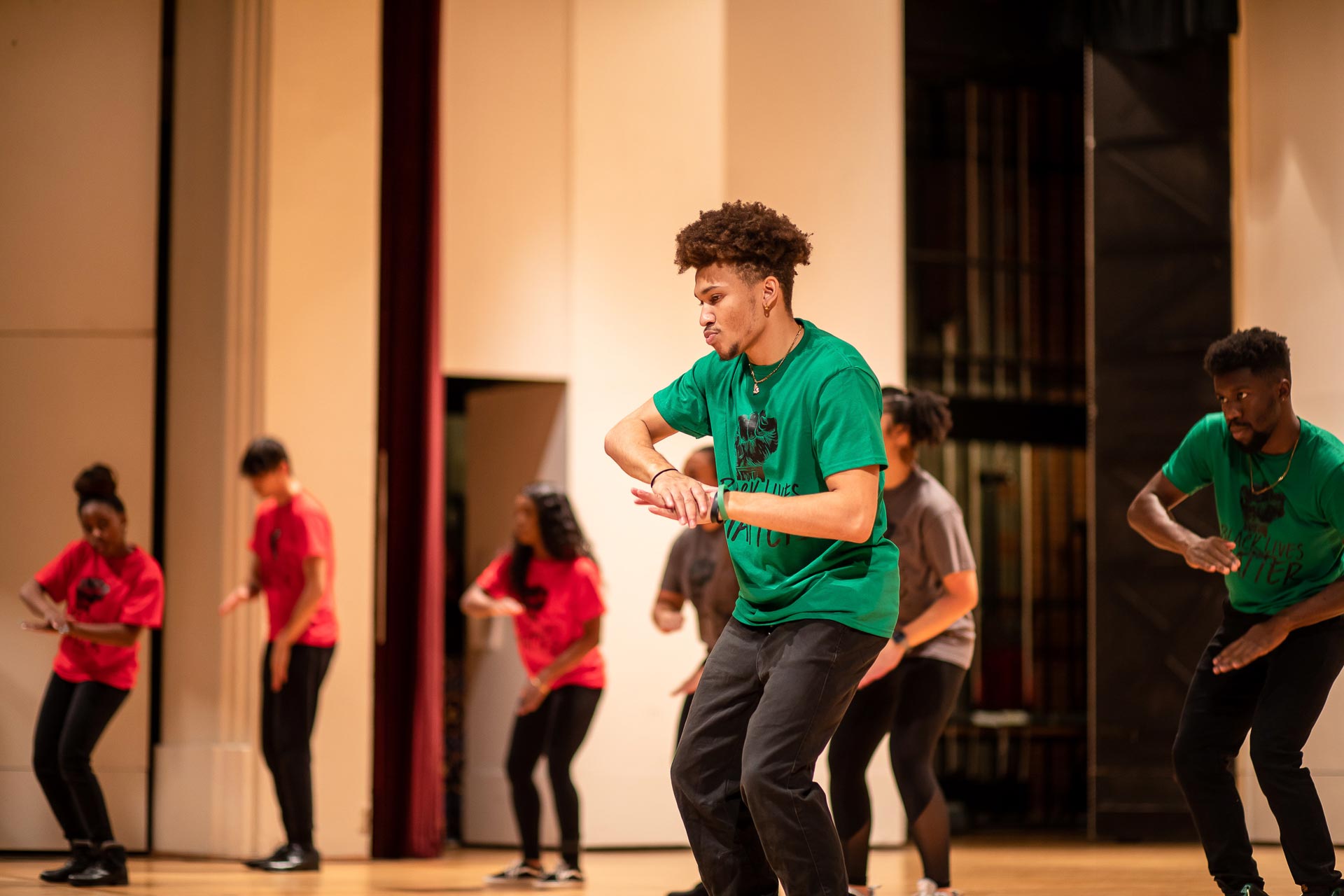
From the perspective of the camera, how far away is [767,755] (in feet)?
9.36

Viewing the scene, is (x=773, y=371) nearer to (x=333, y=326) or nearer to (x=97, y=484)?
(x=97, y=484)

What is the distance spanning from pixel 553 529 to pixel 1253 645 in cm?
269

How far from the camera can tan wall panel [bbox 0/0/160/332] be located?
691 centimetres

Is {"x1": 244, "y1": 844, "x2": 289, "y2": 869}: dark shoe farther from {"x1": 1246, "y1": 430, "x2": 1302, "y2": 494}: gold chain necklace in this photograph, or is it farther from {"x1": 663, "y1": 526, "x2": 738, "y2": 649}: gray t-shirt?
{"x1": 1246, "y1": 430, "x2": 1302, "y2": 494}: gold chain necklace

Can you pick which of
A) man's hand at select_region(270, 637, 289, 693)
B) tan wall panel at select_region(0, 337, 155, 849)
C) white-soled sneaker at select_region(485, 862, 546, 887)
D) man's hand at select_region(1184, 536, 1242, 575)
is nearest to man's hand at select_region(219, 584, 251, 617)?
man's hand at select_region(270, 637, 289, 693)

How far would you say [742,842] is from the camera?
3066 mm

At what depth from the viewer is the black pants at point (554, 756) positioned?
5609 millimetres

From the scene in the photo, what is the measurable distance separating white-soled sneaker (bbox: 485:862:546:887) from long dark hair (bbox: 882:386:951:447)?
7.16 ft

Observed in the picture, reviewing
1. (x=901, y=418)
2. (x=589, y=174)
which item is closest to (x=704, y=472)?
(x=901, y=418)

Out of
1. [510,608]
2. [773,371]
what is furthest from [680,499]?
[510,608]

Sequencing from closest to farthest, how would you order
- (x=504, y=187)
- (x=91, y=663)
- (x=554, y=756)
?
1. (x=91, y=663)
2. (x=554, y=756)
3. (x=504, y=187)

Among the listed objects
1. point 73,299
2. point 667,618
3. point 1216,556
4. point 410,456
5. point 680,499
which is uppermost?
point 73,299

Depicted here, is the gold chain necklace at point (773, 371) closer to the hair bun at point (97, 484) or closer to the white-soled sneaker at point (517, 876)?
the white-soled sneaker at point (517, 876)

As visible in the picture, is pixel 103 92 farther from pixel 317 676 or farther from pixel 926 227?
pixel 926 227
